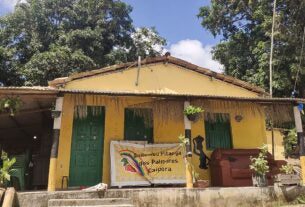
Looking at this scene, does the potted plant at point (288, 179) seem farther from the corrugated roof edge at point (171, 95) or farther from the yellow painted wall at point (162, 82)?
the yellow painted wall at point (162, 82)

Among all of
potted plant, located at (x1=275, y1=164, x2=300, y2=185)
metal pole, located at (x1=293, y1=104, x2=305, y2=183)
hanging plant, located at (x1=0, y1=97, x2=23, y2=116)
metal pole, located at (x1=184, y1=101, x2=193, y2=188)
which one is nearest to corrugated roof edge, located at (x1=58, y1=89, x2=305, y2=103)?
metal pole, located at (x1=293, y1=104, x2=305, y2=183)

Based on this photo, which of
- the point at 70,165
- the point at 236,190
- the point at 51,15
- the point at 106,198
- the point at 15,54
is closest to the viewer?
the point at 106,198

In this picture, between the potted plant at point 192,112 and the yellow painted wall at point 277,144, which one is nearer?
the potted plant at point 192,112

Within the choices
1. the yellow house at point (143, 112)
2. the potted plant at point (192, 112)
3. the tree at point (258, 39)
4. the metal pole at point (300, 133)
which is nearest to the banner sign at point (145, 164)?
the yellow house at point (143, 112)

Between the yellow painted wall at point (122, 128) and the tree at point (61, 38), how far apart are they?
10.5 meters

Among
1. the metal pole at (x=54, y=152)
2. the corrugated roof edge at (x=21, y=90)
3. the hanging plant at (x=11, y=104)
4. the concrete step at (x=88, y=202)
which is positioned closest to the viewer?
the concrete step at (x=88, y=202)

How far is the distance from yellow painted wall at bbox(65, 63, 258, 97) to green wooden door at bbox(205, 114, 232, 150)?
1.01m

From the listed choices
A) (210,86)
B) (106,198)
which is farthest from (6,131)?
(210,86)

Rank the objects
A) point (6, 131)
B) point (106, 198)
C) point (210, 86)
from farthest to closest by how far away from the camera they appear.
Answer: point (6, 131)
point (210, 86)
point (106, 198)

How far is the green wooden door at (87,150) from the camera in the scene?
10172 millimetres

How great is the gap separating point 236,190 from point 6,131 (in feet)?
30.4

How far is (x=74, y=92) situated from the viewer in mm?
8852

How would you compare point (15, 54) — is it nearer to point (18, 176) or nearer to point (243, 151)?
point (18, 176)

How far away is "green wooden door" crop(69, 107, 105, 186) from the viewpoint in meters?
10.2
